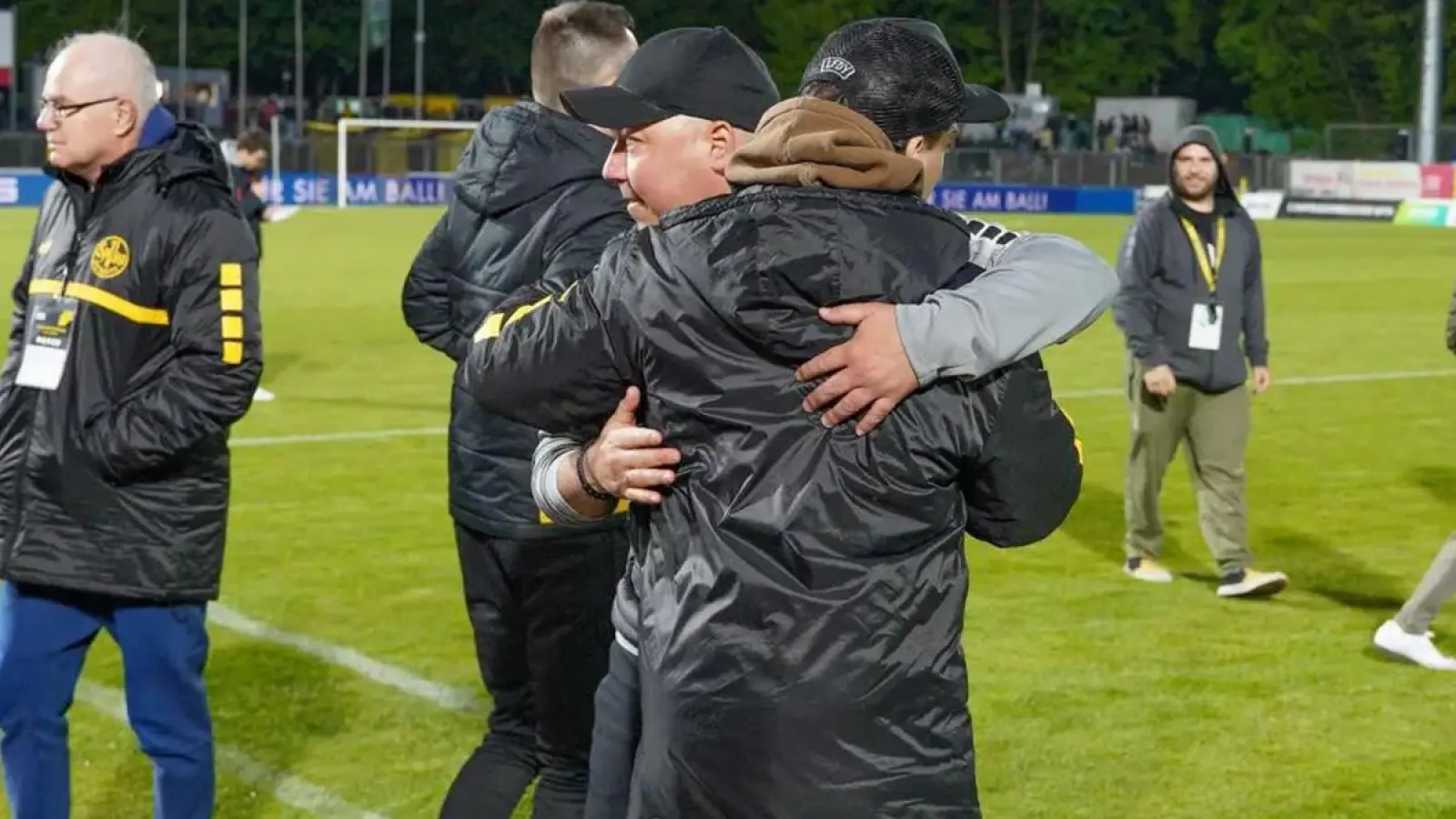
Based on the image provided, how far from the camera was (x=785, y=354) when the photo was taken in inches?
120

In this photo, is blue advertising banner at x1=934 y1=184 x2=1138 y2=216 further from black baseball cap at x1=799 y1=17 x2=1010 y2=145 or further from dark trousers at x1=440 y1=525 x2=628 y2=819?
black baseball cap at x1=799 y1=17 x2=1010 y2=145

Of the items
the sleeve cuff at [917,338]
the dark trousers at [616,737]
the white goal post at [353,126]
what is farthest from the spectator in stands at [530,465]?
the white goal post at [353,126]

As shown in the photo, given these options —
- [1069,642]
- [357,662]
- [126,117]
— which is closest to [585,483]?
[126,117]

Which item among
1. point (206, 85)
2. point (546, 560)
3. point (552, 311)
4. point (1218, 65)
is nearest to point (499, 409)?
point (552, 311)

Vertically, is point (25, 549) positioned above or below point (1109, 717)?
above

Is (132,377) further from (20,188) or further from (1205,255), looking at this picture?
(20,188)

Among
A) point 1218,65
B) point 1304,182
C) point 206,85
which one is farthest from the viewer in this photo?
point 1218,65

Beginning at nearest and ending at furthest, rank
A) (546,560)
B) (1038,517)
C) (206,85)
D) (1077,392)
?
(1038,517), (546,560), (1077,392), (206,85)

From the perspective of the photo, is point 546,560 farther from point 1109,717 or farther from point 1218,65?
point 1218,65

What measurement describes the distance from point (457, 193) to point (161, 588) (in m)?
1.10

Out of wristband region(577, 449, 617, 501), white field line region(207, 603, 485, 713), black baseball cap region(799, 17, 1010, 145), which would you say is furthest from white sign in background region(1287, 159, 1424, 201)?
wristband region(577, 449, 617, 501)

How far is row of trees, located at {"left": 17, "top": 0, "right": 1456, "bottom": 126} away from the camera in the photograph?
2844 inches

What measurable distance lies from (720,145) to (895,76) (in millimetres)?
394

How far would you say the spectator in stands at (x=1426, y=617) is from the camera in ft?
25.8
